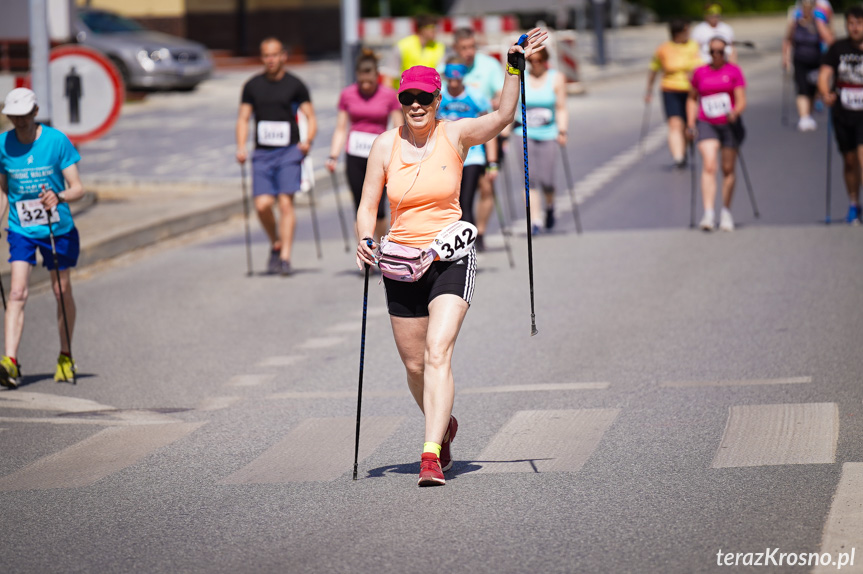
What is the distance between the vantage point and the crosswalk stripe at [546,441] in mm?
6727

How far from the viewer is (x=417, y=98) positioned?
6457 mm

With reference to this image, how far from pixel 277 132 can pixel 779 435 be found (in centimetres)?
709

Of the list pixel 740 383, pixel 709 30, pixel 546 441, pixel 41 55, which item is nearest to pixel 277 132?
pixel 41 55

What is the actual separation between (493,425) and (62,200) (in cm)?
347

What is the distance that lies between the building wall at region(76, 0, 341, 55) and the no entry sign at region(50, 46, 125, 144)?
25994 millimetres

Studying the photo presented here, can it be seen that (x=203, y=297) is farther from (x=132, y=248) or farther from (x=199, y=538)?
(x=199, y=538)

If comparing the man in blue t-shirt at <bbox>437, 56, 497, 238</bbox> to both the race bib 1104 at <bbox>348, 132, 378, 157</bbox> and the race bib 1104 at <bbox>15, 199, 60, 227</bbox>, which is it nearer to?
the race bib 1104 at <bbox>348, 132, 378, 157</bbox>

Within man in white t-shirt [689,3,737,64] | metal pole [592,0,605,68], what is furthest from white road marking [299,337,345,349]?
metal pole [592,0,605,68]

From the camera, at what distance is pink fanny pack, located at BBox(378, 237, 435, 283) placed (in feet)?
20.9

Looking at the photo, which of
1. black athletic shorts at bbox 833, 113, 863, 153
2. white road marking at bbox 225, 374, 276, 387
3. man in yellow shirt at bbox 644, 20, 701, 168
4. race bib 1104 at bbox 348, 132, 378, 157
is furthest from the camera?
man in yellow shirt at bbox 644, 20, 701, 168

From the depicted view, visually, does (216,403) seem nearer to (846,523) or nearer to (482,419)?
(482,419)

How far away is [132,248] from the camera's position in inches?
599

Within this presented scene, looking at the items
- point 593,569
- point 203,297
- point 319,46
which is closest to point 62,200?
point 203,297

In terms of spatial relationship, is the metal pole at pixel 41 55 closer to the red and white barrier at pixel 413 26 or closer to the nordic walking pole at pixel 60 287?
the nordic walking pole at pixel 60 287
